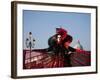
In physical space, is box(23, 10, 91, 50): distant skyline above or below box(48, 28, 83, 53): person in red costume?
above

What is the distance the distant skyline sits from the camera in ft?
5.66

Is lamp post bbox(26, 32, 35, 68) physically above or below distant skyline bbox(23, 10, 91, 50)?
below

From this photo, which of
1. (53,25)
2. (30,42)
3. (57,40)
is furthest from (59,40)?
(30,42)

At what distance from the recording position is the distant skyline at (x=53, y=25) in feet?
5.66

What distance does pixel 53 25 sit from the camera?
5.92 ft

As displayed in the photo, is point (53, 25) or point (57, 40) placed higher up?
point (53, 25)

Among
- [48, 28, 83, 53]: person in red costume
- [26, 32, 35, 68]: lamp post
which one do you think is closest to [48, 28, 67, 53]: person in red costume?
[48, 28, 83, 53]: person in red costume

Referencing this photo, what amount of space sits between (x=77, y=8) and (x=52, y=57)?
424 mm

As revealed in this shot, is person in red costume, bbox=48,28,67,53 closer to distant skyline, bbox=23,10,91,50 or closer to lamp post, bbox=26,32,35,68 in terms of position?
distant skyline, bbox=23,10,91,50

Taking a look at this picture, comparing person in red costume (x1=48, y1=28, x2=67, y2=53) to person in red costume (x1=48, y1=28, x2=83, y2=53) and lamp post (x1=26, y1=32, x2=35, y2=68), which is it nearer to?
person in red costume (x1=48, y1=28, x2=83, y2=53)

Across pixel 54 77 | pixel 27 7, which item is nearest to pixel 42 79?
pixel 54 77

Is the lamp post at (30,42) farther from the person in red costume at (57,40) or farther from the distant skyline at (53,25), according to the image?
the person in red costume at (57,40)

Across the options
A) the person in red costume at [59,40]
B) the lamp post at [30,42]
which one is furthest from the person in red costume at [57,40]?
the lamp post at [30,42]

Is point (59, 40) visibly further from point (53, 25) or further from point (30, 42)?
point (30, 42)
